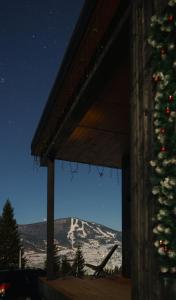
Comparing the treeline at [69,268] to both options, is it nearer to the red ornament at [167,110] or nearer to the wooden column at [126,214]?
the wooden column at [126,214]

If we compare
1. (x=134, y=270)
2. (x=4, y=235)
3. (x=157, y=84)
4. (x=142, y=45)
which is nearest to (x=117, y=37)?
(x=142, y=45)

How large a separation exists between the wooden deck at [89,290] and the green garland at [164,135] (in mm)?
3742

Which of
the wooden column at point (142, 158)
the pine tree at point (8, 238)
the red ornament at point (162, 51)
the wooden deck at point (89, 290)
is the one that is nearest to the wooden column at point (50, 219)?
the wooden deck at point (89, 290)

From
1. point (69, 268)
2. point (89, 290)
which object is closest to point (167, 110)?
point (89, 290)

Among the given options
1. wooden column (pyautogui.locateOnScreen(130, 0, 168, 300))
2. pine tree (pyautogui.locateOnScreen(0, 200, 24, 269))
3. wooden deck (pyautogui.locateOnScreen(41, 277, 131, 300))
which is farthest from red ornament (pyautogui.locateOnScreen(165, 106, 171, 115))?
pine tree (pyautogui.locateOnScreen(0, 200, 24, 269))

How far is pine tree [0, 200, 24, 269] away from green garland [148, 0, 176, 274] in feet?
147

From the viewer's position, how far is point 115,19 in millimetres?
5977

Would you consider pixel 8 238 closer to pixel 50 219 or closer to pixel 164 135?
pixel 50 219

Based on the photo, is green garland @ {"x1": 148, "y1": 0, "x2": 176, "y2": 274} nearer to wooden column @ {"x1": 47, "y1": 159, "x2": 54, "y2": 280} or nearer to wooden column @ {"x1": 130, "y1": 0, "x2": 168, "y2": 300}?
wooden column @ {"x1": 130, "y1": 0, "x2": 168, "y2": 300}

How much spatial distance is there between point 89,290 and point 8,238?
1627 inches

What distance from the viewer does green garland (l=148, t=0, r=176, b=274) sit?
13.1 ft

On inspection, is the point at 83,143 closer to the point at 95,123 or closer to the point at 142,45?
the point at 95,123

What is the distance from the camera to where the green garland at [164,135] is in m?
4.00

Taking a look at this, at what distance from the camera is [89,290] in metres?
8.94
